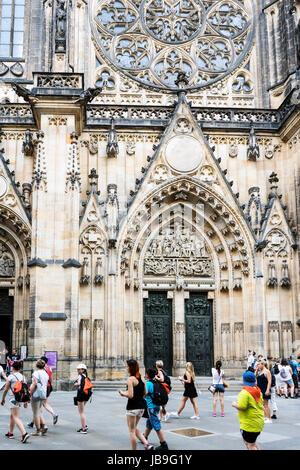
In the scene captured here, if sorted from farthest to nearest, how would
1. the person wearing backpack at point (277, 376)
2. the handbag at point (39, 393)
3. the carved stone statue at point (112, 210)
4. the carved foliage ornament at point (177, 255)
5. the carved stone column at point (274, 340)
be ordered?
the carved foliage ornament at point (177, 255) → the carved stone statue at point (112, 210) → the carved stone column at point (274, 340) → the person wearing backpack at point (277, 376) → the handbag at point (39, 393)

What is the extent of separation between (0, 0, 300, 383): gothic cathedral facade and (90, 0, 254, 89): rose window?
38 centimetres

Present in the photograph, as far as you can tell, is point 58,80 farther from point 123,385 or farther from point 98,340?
point 123,385

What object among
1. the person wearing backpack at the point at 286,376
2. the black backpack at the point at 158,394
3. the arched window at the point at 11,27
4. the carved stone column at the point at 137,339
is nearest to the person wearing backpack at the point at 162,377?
the black backpack at the point at 158,394

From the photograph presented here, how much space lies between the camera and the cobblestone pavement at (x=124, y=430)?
8.12 m

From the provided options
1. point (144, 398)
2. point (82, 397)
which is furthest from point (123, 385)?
point (144, 398)

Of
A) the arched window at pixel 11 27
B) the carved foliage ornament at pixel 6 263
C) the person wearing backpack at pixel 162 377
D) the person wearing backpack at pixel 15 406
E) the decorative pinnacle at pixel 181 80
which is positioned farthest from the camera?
the arched window at pixel 11 27

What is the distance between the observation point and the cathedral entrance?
1978 cm

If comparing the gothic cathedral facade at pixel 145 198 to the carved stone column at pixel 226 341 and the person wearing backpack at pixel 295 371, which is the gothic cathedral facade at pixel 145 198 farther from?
the person wearing backpack at pixel 295 371

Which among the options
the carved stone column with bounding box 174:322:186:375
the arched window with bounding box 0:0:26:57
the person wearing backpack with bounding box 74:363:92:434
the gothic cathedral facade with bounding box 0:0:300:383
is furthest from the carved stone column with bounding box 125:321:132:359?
the arched window with bounding box 0:0:26:57

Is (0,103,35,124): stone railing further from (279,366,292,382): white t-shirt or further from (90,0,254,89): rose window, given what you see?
(279,366,292,382): white t-shirt

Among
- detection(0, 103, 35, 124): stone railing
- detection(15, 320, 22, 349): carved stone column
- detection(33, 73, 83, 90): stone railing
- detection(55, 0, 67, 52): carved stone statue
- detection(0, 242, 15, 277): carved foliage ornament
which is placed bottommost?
detection(15, 320, 22, 349): carved stone column

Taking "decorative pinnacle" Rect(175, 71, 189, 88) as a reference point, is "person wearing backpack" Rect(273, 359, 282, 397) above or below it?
below

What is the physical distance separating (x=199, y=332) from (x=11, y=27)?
15182 mm

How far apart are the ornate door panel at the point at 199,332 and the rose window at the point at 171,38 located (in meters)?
9.32
